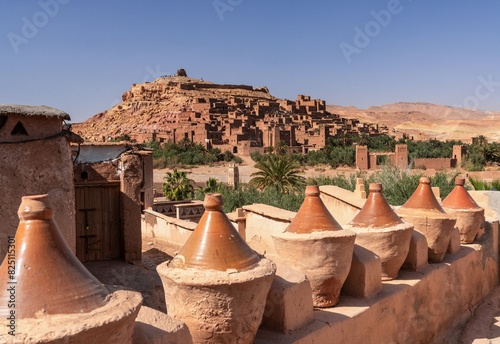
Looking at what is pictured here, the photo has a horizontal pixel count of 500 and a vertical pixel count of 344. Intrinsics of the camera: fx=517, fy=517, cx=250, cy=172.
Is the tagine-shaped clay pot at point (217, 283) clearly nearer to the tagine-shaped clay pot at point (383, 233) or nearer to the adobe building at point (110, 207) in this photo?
the tagine-shaped clay pot at point (383, 233)

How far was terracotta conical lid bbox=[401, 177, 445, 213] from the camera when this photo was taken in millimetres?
5051

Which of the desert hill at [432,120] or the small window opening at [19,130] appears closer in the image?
the small window opening at [19,130]

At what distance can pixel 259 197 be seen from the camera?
17438mm

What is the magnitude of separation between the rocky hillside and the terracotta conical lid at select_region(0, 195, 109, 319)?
70263mm

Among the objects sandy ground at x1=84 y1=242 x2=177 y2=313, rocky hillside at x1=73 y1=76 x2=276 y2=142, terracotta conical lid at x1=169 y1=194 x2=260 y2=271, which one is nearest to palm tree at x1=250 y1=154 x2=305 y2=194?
sandy ground at x1=84 y1=242 x2=177 y2=313

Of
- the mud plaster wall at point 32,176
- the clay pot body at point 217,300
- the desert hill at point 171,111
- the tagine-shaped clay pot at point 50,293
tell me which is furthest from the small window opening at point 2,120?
the desert hill at point 171,111

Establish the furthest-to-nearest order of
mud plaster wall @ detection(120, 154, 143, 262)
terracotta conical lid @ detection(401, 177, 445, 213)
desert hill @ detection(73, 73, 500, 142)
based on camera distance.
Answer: desert hill @ detection(73, 73, 500, 142) < mud plaster wall @ detection(120, 154, 143, 262) < terracotta conical lid @ detection(401, 177, 445, 213)

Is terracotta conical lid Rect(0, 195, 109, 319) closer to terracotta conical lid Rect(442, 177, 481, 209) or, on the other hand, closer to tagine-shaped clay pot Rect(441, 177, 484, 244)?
tagine-shaped clay pot Rect(441, 177, 484, 244)

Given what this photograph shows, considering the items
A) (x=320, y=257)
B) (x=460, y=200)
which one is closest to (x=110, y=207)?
(x=460, y=200)

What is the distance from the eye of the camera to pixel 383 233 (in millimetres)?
4125

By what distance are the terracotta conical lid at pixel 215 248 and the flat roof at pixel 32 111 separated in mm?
4347

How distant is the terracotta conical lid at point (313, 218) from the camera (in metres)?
3.56

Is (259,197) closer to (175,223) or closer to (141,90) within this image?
(175,223)

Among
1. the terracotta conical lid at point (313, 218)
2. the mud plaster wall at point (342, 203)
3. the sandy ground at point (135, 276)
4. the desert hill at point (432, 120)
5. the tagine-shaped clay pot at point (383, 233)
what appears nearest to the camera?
the terracotta conical lid at point (313, 218)
